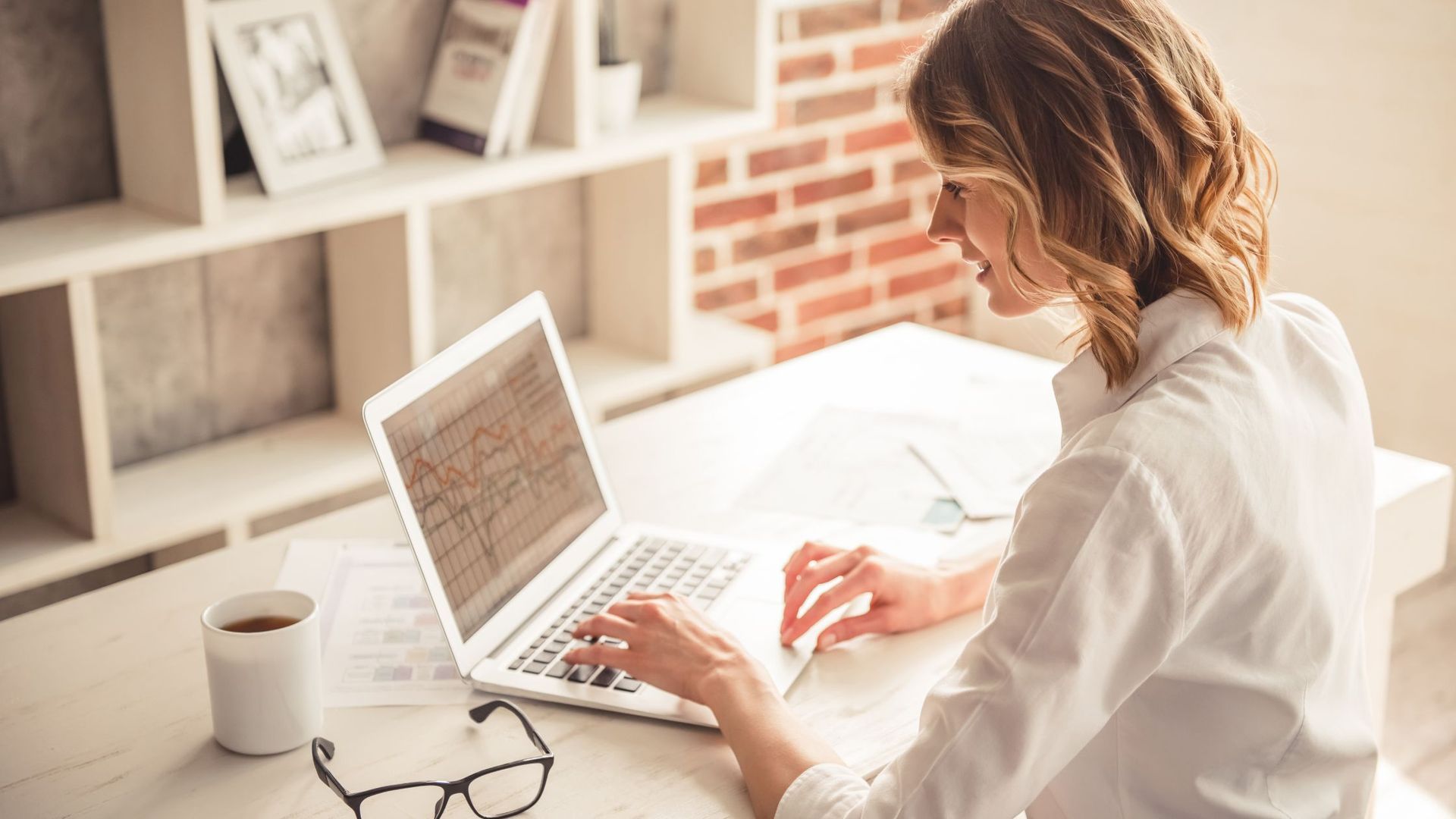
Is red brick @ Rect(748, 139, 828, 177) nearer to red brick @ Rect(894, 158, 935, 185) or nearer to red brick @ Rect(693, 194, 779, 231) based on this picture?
red brick @ Rect(693, 194, 779, 231)

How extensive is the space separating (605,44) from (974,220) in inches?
63.4

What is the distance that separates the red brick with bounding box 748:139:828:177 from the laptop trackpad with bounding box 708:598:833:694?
189cm

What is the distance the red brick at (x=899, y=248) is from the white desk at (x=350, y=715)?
6.06 feet

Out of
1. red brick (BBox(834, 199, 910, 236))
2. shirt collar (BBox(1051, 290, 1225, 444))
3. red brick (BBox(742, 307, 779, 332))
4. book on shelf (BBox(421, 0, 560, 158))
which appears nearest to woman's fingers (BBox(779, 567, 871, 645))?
shirt collar (BBox(1051, 290, 1225, 444))

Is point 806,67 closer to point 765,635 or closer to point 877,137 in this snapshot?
point 877,137

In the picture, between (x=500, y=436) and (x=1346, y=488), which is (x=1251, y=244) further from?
(x=500, y=436)

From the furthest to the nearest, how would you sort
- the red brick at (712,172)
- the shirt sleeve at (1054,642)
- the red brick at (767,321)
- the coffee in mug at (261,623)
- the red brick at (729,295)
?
the red brick at (767,321)
the red brick at (729,295)
the red brick at (712,172)
the coffee in mug at (261,623)
the shirt sleeve at (1054,642)

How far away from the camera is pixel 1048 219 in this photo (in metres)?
1.01

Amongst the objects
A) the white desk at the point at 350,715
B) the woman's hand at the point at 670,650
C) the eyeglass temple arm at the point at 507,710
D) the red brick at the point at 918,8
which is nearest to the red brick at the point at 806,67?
the red brick at the point at 918,8

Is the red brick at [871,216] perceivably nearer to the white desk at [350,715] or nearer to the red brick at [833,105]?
the red brick at [833,105]

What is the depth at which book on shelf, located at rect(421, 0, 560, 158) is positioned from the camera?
7.63ft

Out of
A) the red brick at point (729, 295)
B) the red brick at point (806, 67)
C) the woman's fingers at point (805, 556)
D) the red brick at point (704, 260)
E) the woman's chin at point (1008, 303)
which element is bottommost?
the red brick at point (729, 295)

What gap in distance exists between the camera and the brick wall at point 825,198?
3.14 m

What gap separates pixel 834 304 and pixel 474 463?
2.18 m
